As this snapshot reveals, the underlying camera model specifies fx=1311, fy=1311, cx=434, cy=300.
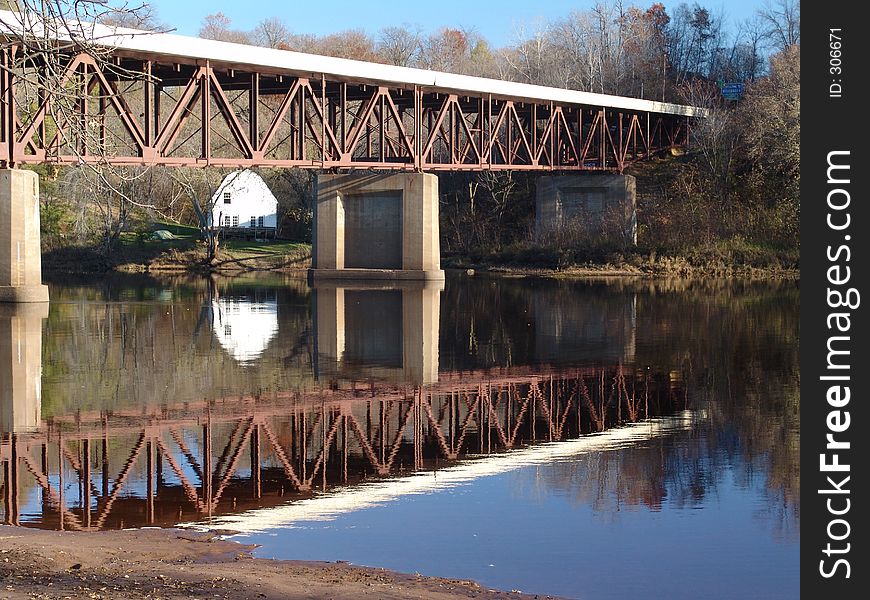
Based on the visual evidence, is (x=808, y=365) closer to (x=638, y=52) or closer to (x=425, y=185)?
(x=425, y=185)

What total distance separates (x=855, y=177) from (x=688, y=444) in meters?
7.64

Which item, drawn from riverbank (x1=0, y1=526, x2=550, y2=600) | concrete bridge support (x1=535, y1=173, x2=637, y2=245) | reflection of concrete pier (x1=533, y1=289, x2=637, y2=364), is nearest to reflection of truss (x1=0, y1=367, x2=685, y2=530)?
riverbank (x1=0, y1=526, x2=550, y2=600)

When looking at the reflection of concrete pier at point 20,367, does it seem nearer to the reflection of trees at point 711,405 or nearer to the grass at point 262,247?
the reflection of trees at point 711,405

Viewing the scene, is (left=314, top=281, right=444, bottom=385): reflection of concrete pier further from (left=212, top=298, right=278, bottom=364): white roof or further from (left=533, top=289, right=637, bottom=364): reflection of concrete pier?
(left=533, top=289, right=637, bottom=364): reflection of concrete pier

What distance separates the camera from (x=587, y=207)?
78812 millimetres

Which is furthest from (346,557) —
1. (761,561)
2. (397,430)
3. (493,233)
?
(493,233)

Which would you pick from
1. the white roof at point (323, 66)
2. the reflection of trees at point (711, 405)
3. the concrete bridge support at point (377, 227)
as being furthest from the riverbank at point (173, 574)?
the concrete bridge support at point (377, 227)

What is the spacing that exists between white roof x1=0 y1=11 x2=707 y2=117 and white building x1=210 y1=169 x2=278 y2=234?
92.9 feet

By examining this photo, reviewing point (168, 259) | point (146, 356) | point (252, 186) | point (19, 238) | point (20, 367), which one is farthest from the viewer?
point (252, 186)

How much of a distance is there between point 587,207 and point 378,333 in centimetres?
4363

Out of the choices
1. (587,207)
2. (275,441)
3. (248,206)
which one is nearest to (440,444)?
(275,441)

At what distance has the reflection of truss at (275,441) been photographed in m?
15.5

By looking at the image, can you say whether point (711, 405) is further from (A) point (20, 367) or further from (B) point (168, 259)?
(B) point (168, 259)

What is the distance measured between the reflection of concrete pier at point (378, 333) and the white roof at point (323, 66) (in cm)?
983
